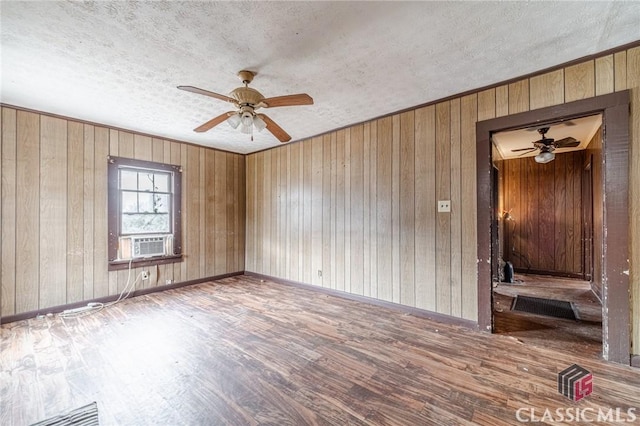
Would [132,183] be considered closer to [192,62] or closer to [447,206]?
[192,62]

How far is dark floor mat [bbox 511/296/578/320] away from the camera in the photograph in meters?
3.36

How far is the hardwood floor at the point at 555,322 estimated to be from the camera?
2.59m

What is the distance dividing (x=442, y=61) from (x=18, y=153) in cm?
498

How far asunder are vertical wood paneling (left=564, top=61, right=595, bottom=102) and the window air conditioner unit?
18.4 ft

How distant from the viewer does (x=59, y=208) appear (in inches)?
142

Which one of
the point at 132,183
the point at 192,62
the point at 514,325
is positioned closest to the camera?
the point at 192,62

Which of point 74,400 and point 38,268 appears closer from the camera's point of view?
point 74,400

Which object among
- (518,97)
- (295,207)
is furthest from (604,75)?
(295,207)

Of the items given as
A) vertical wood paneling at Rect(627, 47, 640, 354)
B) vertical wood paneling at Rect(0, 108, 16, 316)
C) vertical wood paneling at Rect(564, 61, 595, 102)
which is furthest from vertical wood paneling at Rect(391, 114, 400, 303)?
vertical wood paneling at Rect(0, 108, 16, 316)

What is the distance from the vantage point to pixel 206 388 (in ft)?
6.42

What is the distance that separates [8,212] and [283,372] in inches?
153

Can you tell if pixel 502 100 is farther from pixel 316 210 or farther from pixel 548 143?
pixel 316 210

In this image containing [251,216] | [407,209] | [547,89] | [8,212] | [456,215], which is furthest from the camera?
[251,216]

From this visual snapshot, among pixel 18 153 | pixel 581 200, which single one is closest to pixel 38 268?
Answer: pixel 18 153
